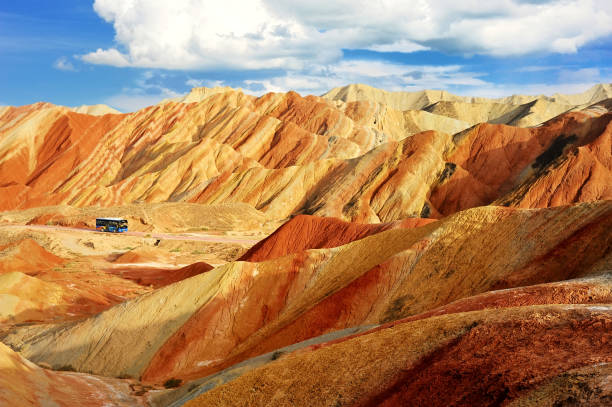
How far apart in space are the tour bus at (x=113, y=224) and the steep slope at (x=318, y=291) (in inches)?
1369

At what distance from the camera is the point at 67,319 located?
97.3 feet

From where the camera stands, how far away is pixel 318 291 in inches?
1001

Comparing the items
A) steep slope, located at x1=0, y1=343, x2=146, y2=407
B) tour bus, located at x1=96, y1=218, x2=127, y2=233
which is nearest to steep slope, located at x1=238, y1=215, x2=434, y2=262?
steep slope, located at x1=0, y1=343, x2=146, y2=407

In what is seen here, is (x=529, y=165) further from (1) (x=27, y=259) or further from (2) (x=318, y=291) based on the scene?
(1) (x=27, y=259)

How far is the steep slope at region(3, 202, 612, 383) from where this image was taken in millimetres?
21359

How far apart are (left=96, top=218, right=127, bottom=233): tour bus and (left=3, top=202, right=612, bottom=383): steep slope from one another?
34772 millimetres

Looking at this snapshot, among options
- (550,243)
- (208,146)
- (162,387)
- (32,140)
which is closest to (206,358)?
(162,387)

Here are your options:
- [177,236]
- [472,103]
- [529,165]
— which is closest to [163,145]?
[177,236]

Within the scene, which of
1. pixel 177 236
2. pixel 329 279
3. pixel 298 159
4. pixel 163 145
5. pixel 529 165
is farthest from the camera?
pixel 163 145

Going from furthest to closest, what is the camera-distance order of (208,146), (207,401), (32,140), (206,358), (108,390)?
(32,140)
(208,146)
(206,358)
(108,390)
(207,401)

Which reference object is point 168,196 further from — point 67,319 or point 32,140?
point 67,319

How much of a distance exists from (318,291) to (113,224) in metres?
42.2

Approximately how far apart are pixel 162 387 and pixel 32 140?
92.2 meters

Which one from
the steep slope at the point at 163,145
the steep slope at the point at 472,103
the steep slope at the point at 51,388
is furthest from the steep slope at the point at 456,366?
the steep slope at the point at 472,103
